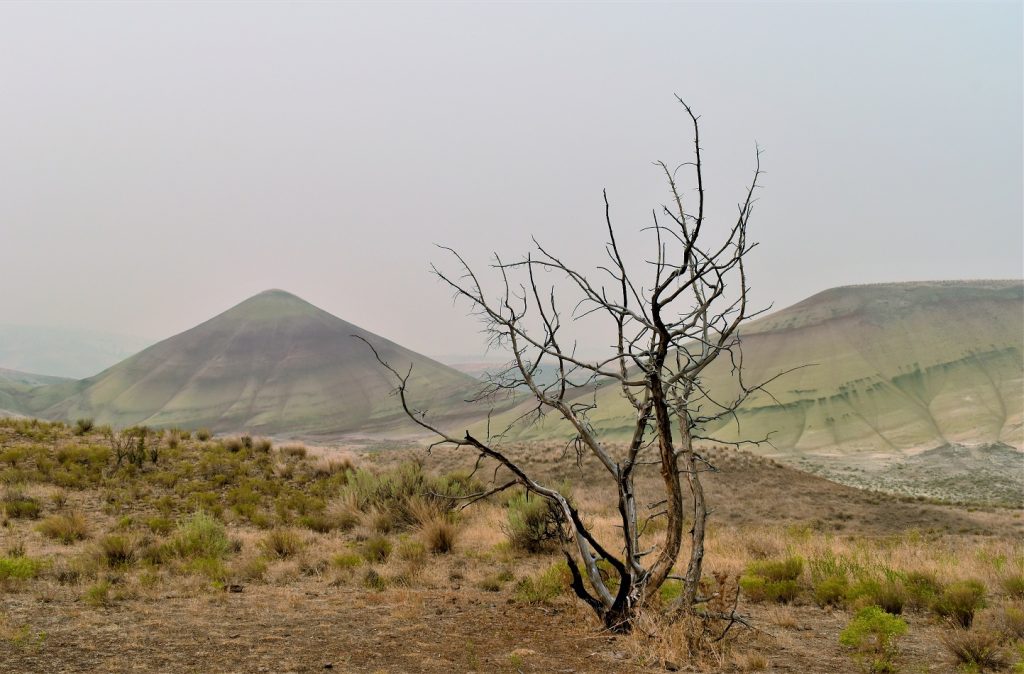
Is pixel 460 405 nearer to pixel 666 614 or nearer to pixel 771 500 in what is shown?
pixel 771 500

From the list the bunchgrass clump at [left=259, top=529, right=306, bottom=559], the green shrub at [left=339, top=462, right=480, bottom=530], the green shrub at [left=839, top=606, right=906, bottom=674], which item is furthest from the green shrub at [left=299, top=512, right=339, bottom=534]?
the green shrub at [left=839, top=606, right=906, bottom=674]

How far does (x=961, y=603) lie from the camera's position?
27.9ft

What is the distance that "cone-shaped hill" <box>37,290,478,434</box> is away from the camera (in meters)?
159

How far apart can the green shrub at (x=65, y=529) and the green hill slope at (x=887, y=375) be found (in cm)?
5363

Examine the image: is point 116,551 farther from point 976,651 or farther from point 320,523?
point 976,651

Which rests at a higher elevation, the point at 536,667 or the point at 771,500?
the point at 536,667

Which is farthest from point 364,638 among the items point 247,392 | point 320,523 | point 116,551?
point 247,392

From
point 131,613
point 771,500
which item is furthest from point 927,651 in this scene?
point 771,500

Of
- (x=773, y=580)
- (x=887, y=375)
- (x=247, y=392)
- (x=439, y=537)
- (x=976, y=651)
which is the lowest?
(x=773, y=580)

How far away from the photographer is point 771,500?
94.0 ft

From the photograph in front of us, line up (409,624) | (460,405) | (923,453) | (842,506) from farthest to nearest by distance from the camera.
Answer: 1. (460,405)
2. (923,453)
3. (842,506)
4. (409,624)

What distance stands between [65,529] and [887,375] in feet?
308

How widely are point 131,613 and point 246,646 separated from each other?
6.96ft

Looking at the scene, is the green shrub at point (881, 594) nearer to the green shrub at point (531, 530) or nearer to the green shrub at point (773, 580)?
the green shrub at point (773, 580)
